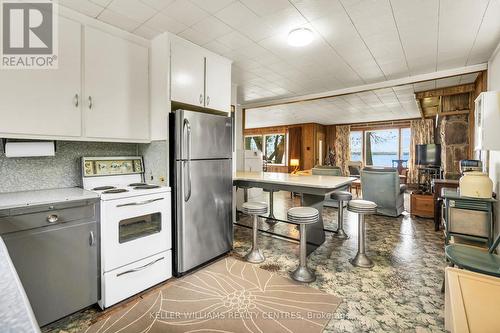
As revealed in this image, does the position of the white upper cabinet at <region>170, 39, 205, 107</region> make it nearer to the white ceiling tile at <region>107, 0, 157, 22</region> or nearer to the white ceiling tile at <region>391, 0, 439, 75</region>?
the white ceiling tile at <region>107, 0, 157, 22</region>

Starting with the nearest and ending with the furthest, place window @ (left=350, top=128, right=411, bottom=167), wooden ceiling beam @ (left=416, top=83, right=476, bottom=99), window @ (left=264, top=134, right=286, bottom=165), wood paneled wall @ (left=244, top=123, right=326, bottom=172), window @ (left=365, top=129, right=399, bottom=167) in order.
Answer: wooden ceiling beam @ (left=416, top=83, right=476, bottom=99), window @ (left=350, top=128, right=411, bottom=167), window @ (left=365, top=129, right=399, bottom=167), wood paneled wall @ (left=244, top=123, right=326, bottom=172), window @ (left=264, top=134, right=286, bottom=165)

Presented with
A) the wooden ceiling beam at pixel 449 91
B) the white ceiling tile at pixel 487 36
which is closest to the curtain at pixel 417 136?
the wooden ceiling beam at pixel 449 91

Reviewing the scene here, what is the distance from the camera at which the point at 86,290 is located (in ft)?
6.17

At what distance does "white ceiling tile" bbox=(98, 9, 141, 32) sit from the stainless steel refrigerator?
36.4 inches

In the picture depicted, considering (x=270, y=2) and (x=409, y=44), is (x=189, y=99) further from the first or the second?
(x=409, y=44)

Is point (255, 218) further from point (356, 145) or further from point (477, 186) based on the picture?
point (356, 145)

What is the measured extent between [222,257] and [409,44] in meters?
3.30

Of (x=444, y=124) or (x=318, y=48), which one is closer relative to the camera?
(x=318, y=48)

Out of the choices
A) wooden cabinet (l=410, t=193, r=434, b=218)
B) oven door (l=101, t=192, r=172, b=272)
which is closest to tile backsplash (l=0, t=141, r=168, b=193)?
oven door (l=101, t=192, r=172, b=272)

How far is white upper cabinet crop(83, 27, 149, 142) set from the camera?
7.25ft

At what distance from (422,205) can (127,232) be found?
4.98 meters

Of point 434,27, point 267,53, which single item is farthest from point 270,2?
point 434,27

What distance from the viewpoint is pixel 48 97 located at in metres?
1.99

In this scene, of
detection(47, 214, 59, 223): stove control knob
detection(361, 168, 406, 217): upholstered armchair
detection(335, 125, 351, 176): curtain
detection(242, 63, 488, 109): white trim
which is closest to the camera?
detection(47, 214, 59, 223): stove control knob
